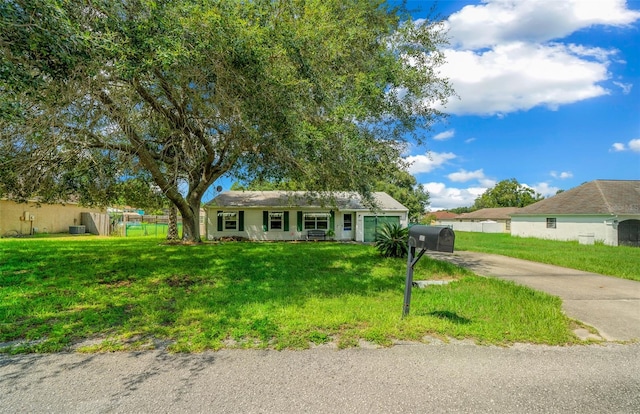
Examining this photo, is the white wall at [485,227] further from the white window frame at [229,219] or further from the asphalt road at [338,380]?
the asphalt road at [338,380]

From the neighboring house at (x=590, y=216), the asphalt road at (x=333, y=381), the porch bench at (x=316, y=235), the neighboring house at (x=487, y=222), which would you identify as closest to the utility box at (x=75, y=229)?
the porch bench at (x=316, y=235)

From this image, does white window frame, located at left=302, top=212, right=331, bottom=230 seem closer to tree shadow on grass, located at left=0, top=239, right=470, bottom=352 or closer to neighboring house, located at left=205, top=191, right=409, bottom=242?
neighboring house, located at left=205, top=191, right=409, bottom=242

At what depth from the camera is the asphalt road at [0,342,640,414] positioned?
2.54 meters

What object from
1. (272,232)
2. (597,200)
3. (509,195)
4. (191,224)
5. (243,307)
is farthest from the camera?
(509,195)

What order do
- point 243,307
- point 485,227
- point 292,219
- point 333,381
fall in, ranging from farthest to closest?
point 485,227
point 292,219
point 243,307
point 333,381

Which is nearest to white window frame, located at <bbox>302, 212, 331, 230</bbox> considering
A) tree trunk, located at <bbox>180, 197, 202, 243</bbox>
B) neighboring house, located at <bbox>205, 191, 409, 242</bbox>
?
neighboring house, located at <bbox>205, 191, 409, 242</bbox>

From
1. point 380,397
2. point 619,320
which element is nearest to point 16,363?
point 380,397

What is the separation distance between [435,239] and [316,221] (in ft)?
53.9

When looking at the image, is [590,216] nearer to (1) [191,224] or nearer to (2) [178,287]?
(1) [191,224]

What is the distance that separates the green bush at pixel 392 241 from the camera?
1046 centimetres

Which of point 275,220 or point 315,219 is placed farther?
point 315,219

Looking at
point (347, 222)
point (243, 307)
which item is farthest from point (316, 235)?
point (243, 307)

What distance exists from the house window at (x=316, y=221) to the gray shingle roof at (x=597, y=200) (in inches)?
614

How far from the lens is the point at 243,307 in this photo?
513 centimetres
